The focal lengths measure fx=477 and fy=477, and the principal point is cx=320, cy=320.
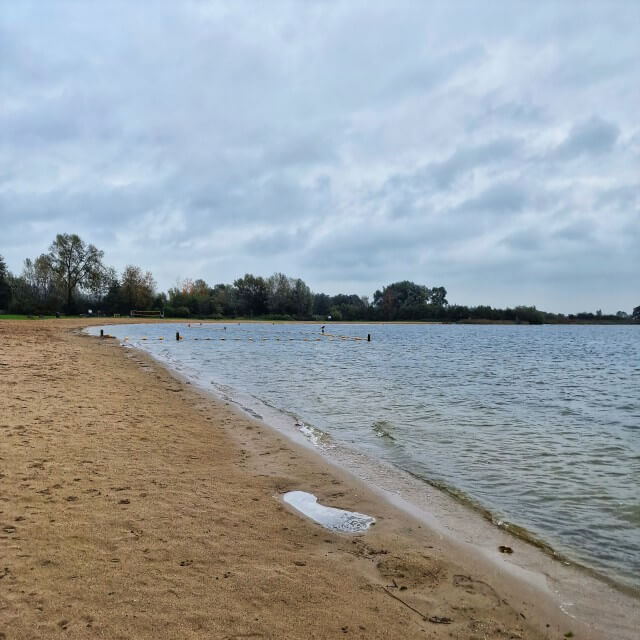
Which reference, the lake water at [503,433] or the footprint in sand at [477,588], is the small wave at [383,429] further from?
the footprint in sand at [477,588]

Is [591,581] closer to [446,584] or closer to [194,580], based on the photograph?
[446,584]

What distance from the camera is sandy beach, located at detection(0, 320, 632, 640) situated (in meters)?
3.34

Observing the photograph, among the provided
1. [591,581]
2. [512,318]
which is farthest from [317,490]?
[512,318]

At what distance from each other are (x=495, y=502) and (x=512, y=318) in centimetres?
14976

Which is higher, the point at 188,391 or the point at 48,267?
the point at 48,267

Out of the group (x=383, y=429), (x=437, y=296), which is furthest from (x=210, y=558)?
(x=437, y=296)

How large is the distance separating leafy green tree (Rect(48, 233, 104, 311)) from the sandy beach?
85069 mm

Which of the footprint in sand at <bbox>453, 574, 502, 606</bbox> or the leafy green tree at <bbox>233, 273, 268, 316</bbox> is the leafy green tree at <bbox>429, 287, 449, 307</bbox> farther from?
the footprint in sand at <bbox>453, 574, 502, 606</bbox>

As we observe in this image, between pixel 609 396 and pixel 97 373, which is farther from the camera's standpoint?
pixel 609 396

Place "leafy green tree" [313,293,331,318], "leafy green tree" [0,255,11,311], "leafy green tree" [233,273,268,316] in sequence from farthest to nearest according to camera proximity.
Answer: "leafy green tree" [313,293,331,318]
"leafy green tree" [233,273,268,316]
"leafy green tree" [0,255,11,311]

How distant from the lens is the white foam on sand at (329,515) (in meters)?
5.34

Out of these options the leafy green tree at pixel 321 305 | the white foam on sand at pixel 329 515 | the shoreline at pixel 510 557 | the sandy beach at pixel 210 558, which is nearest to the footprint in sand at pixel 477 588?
the sandy beach at pixel 210 558

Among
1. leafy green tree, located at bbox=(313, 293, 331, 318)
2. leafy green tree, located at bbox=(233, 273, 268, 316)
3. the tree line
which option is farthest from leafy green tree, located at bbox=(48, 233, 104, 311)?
leafy green tree, located at bbox=(313, 293, 331, 318)

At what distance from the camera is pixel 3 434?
7344 mm
